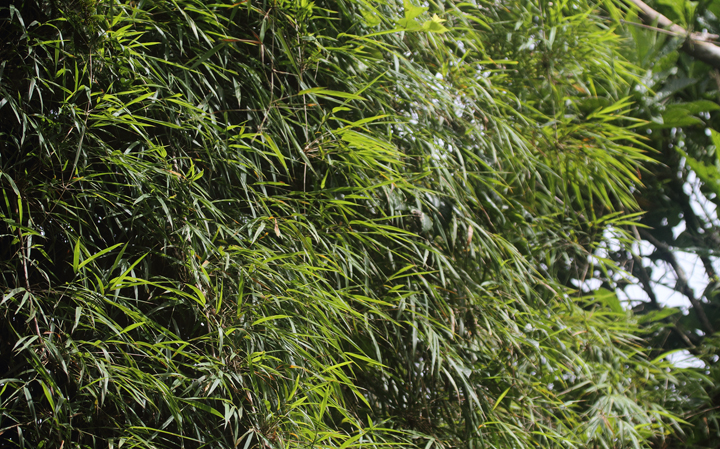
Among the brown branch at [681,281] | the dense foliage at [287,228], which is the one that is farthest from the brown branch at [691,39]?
the brown branch at [681,281]

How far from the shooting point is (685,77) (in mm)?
1924

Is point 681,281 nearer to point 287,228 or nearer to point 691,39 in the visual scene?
point 691,39

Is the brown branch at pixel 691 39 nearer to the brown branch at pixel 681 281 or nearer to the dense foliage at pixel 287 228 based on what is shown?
the dense foliage at pixel 287 228

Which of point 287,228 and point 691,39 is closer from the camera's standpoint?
point 287,228

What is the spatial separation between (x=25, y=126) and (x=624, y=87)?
1.81 m

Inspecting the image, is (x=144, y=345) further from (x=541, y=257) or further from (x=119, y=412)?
(x=541, y=257)

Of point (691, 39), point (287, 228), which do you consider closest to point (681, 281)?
point (691, 39)

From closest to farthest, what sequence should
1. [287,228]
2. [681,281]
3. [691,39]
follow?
1. [287,228]
2. [691,39]
3. [681,281]

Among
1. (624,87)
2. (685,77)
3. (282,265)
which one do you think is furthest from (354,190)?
(685,77)

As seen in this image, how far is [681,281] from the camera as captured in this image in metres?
2.10

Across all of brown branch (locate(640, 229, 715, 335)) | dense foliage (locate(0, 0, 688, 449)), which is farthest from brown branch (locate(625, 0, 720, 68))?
brown branch (locate(640, 229, 715, 335))

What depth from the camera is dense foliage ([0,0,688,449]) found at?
0.77 meters

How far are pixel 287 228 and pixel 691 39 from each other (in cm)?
173

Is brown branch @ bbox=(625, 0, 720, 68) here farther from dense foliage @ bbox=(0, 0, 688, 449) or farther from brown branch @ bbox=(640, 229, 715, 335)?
brown branch @ bbox=(640, 229, 715, 335)
